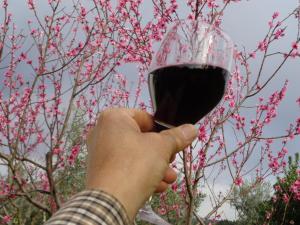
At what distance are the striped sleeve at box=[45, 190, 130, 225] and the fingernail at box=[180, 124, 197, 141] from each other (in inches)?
15.6

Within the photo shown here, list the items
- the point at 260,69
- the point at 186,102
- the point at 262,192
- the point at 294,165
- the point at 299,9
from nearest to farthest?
1. the point at 186,102
2. the point at 260,69
3. the point at 299,9
4. the point at 294,165
5. the point at 262,192

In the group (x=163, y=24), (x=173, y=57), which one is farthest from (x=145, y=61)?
(x=173, y=57)

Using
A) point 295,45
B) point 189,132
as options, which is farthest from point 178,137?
point 295,45

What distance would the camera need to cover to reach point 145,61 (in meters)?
5.90

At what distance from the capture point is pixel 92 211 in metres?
0.91

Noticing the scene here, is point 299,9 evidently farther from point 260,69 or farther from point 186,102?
point 186,102

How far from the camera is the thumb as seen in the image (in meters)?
1.21

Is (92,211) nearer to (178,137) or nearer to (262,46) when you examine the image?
(178,137)

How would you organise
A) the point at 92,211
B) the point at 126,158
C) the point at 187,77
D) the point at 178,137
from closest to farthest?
the point at 92,211, the point at 126,158, the point at 178,137, the point at 187,77

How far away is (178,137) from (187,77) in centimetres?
31

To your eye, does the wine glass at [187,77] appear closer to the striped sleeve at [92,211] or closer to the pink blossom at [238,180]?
the striped sleeve at [92,211]

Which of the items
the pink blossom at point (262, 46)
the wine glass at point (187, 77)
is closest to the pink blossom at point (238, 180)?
the pink blossom at point (262, 46)

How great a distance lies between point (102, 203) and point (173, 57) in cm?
76

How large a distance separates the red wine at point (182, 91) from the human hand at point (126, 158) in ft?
0.87
